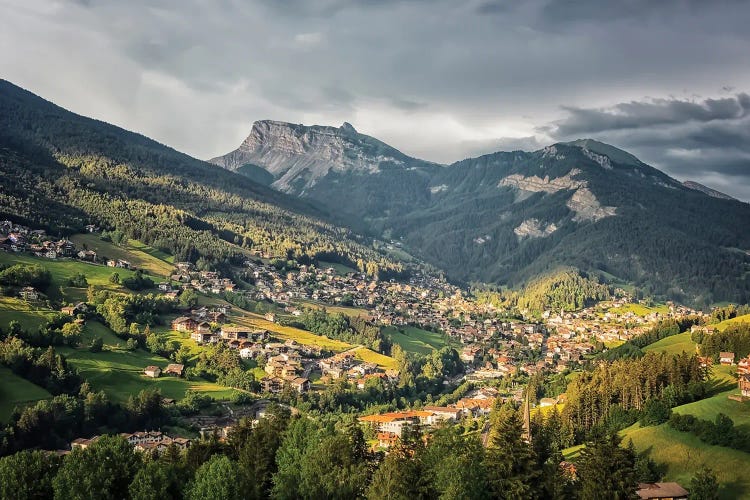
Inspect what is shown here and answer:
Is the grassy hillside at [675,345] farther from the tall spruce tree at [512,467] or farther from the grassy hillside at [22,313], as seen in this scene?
the grassy hillside at [22,313]

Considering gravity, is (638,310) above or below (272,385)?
above

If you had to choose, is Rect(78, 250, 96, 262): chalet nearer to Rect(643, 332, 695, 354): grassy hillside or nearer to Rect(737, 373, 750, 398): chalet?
Rect(643, 332, 695, 354): grassy hillside

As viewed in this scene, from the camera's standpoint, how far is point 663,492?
45.1 m

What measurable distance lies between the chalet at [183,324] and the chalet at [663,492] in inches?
2920

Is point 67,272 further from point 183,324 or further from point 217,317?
point 217,317

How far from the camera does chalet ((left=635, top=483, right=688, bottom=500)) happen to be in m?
44.5

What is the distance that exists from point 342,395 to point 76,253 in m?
68.6

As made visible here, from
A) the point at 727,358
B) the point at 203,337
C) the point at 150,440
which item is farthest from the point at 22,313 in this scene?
the point at 727,358

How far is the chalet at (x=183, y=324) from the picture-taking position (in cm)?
10050

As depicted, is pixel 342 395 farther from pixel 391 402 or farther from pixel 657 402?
pixel 657 402

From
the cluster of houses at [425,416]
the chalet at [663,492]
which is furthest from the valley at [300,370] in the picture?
the chalet at [663,492]

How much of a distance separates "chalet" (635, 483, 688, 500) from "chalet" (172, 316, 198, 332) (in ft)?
243

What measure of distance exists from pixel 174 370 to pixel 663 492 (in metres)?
60.3

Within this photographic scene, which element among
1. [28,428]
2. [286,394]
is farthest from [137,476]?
[286,394]
